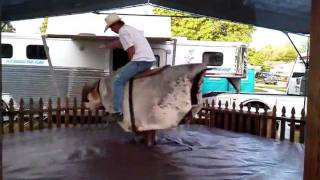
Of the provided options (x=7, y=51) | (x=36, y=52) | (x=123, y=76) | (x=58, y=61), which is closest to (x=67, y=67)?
(x=58, y=61)

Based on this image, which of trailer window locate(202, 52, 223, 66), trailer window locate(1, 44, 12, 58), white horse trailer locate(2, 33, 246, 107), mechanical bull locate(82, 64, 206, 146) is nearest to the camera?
mechanical bull locate(82, 64, 206, 146)

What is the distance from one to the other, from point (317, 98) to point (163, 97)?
381 cm

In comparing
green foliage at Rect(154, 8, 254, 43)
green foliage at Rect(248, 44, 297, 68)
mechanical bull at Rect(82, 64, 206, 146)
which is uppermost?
green foliage at Rect(154, 8, 254, 43)

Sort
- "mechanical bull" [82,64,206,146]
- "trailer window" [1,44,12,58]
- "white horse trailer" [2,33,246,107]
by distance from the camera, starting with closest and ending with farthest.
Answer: "mechanical bull" [82,64,206,146], "white horse trailer" [2,33,246,107], "trailer window" [1,44,12,58]

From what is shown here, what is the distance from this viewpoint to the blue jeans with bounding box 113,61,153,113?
19.2 ft

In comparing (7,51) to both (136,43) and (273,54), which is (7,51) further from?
(273,54)

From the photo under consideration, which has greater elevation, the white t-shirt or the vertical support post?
the white t-shirt

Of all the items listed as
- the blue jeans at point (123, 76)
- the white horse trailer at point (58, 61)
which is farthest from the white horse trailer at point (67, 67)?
the blue jeans at point (123, 76)

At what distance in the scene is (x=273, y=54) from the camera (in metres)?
33.2

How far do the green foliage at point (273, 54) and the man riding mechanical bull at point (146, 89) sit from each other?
2558 centimetres

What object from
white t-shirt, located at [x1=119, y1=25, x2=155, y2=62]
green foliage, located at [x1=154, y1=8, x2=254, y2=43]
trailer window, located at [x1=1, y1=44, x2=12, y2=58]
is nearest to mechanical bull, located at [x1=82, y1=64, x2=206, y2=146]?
white t-shirt, located at [x1=119, y1=25, x2=155, y2=62]

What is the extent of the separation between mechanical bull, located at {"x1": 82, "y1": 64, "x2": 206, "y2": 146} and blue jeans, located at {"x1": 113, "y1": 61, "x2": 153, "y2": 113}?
61 millimetres

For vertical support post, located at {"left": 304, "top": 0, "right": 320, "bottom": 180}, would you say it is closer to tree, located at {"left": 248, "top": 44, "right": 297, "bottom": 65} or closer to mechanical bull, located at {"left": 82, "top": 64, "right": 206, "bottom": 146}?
mechanical bull, located at {"left": 82, "top": 64, "right": 206, "bottom": 146}

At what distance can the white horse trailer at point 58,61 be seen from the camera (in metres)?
11.1
